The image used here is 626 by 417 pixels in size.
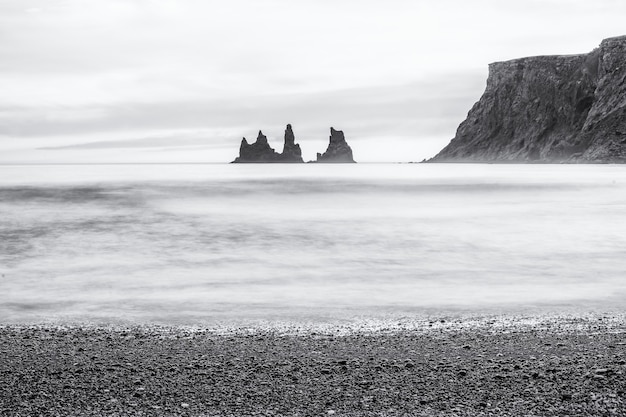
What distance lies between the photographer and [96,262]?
2081cm

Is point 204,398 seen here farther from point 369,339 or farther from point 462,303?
point 462,303

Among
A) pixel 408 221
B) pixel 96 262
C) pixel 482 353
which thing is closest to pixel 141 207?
pixel 408 221

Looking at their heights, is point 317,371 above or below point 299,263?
above

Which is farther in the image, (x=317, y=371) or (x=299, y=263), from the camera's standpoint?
(x=299, y=263)

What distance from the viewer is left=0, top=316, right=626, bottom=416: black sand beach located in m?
6.47

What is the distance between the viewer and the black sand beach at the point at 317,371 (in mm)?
6473

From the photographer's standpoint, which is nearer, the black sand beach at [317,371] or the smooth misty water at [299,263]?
the black sand beach at [317,371]

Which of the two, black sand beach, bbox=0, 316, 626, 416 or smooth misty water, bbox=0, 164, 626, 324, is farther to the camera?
smooth misty water, bbox=0, 164, 626, 324

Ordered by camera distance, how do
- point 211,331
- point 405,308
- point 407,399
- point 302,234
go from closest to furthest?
1. point 407,399
2. point 211,331
3. point 405,308
4. point 302,234

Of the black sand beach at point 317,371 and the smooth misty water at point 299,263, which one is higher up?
the black sand beach at point 317,371

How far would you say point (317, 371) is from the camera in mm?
7703

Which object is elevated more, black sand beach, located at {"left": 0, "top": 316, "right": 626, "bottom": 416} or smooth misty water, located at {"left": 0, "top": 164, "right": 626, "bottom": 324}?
black sand beach, located at {"left": 0, "top": 316, "right": 626, "bottom": 416}

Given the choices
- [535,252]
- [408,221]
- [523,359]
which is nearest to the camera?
[523,359]

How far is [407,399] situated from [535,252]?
17.5m
